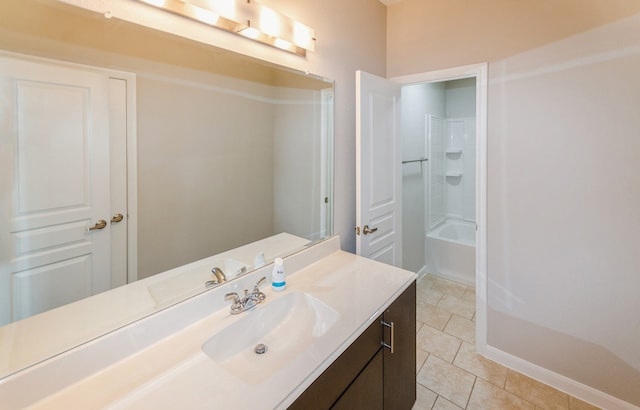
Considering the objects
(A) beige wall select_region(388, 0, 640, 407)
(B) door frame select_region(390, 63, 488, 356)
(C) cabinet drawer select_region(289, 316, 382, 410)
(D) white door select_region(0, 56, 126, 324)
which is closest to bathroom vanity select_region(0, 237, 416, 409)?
(C) cabinet drawer select_region(289, 316, 382, 410)

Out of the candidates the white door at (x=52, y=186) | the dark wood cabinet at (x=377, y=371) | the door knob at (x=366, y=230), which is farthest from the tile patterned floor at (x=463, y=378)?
the white door at (x=52, y=186)

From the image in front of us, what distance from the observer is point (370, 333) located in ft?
3.63

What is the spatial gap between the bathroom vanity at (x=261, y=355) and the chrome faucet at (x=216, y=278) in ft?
0.12

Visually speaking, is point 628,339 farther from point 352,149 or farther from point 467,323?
point 352,149

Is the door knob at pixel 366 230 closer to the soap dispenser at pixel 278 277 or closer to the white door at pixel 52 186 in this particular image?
the soap dispenser at pixel 278 277

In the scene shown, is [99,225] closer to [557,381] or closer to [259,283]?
[259,283]

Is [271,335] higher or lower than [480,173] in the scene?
lower

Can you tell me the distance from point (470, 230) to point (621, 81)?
2.44 metres

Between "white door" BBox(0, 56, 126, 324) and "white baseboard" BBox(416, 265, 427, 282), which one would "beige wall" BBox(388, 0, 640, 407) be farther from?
"white door" BBox(0, 56, 126, 324)

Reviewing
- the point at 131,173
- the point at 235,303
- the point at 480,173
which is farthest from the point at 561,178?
the point at 131,173

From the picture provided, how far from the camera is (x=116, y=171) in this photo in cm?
98

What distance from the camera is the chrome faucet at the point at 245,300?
114 centimetres

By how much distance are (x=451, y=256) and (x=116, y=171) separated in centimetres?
319

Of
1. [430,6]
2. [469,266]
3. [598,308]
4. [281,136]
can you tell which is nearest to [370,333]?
[281,136]
